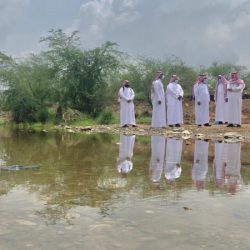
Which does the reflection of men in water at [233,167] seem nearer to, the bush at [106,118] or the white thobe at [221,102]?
the white thobe at [221,102]

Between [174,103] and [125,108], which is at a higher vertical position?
[174,103]

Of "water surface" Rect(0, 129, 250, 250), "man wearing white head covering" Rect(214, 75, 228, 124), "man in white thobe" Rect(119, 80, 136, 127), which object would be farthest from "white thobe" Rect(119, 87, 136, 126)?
"water surface" Rect(0, 129, 250, 250)

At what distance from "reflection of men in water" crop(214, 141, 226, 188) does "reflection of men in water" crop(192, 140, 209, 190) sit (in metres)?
0.17

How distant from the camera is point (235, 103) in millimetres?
17969

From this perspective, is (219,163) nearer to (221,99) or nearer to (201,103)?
(201,103)

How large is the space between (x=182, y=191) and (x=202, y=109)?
13383 millimetres

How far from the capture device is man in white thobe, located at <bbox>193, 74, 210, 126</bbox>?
19156 mm

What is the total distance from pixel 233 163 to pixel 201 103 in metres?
10.6

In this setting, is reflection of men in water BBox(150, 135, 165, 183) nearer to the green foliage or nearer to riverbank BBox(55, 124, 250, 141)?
riverbank BBox(55, 124, 250, 141)

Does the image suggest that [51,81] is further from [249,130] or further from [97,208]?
[97,208]

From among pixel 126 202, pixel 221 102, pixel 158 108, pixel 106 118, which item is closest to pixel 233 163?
pixel 126 202

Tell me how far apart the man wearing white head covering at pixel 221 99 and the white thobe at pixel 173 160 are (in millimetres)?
6632

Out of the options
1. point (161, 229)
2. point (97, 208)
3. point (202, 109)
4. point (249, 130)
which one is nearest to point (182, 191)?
point (97, 208)

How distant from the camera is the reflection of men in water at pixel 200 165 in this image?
676cm
